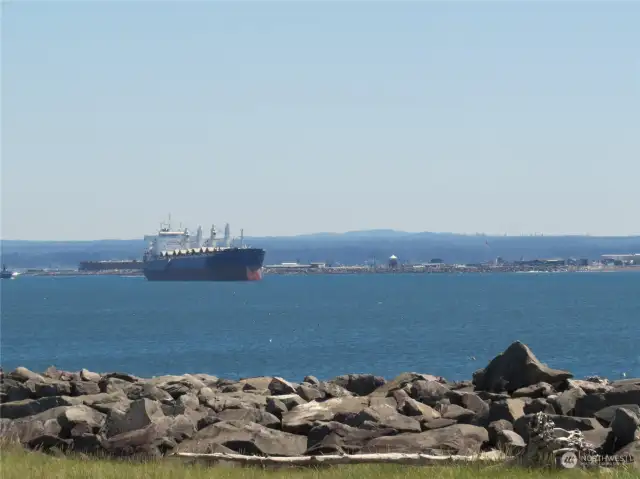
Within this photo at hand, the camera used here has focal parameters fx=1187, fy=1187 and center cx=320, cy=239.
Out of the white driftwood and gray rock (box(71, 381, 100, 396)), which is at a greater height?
A: the white driftwood

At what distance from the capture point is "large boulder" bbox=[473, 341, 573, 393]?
629 inches

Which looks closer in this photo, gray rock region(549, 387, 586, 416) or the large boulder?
gray rock region(549, 387, 586, 416)

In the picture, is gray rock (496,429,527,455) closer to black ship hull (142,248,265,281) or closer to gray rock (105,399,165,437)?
gray rock (105,399,165,437)

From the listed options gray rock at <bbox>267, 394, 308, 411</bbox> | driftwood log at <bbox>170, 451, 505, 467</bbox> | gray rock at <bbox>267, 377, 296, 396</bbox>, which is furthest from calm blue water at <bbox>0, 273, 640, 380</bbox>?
driftwood log at <bbox>170, 451, 505, 467</bbox>

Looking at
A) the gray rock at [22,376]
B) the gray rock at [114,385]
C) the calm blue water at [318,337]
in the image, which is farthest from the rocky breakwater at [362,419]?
the calm blue water at [318,337]

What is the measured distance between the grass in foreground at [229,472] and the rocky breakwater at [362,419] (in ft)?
1.67

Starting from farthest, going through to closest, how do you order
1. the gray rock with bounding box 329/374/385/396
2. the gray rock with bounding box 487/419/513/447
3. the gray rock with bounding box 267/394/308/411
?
the gray rock with bounding box 329/374/385/396
the gray rock with bounding box 267/394/308/411
the gray rock with bounding box 487/419/513/447

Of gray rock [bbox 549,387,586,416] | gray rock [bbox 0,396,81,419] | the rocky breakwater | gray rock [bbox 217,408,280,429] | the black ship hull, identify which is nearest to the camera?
the rocky breakwater

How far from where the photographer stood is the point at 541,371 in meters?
16.0

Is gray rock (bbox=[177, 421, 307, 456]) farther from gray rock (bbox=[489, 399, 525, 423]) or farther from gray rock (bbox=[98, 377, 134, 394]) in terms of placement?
gray rock (bbox=[98, 377, 134, 394])

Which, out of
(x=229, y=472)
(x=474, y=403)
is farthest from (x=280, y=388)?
(x=229, y=472)

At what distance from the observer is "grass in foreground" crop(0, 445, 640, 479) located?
397 inches

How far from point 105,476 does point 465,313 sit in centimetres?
7945

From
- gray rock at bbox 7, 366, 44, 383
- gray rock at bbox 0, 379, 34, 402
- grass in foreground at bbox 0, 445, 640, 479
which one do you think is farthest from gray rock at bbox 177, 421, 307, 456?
gray rock at bbox 7, 366, 44, 383
